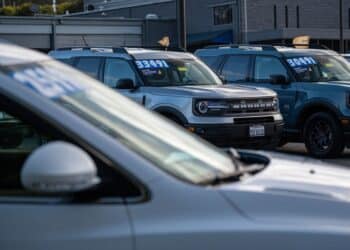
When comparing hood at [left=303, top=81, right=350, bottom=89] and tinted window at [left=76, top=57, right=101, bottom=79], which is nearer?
hood at [left=303, top=81, right=350, bottom=89]

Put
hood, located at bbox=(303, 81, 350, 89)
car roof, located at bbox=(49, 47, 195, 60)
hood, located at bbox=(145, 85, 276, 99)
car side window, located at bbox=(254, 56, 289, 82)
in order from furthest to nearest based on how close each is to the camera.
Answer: car side window, located at bbox=(254, 56, 289, 82) < hood, located at bbox=(303, 81, 350, 89) < car roof, located at bbox=(49, 47, 195, 60) < hood, located at bbox=(145, 85, 276, 99)

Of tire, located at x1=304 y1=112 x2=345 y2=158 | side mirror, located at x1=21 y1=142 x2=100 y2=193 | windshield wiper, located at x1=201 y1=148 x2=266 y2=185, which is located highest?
side mirror, located at x1=21 y1=142 x2=100 y2=193

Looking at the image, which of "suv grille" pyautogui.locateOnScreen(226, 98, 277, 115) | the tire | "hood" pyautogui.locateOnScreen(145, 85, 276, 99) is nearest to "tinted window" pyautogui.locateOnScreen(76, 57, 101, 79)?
"hood" pyautogui.locateOnScreen(145, 85, 276, 99)

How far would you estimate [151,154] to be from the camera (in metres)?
2.90

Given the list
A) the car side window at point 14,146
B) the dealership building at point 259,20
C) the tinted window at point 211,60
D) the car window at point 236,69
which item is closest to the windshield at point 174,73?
the car window at point 236,69

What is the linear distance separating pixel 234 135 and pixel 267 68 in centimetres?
290

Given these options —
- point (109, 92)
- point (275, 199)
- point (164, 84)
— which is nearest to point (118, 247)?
point (275, 199)

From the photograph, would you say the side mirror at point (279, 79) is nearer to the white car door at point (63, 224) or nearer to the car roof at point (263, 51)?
the car roof at point (263, 51)

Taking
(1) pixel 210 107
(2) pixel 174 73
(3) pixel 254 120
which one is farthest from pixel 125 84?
(3) pixel 254 120

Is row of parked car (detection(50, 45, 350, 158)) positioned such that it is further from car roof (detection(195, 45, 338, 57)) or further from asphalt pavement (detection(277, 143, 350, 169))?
asphalt pavement (detection(277, 143, 350, 169))

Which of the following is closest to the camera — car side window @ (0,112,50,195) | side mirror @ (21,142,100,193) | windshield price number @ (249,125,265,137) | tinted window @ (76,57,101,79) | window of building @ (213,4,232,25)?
side mirror @ (21,142,100,193)

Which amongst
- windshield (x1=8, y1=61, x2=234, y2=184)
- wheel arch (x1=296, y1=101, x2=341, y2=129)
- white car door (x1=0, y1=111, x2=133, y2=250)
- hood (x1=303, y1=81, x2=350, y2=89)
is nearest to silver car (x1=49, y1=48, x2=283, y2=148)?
wheel arch (x1=296, y1=101, x2=341, y2=129)

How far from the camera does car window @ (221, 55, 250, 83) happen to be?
13523mm

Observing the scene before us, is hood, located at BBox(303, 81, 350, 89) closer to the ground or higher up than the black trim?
higher up
